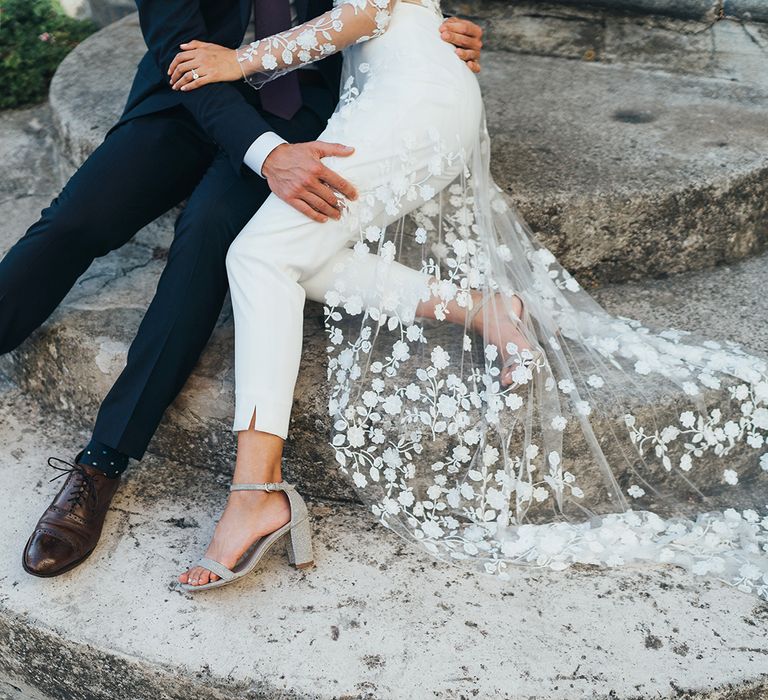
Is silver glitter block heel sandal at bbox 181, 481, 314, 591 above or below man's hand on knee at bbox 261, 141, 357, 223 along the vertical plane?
below

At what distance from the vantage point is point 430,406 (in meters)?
2.08

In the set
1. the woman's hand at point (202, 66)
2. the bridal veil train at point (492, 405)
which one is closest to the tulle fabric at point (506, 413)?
the bridal veil train at point (492, 405)

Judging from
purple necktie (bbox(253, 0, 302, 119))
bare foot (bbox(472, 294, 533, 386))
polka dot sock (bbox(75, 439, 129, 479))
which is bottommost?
polka dot sock (bbox(75, 439, 129, 479))

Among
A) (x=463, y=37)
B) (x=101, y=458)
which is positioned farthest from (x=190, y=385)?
(x=463, y=37)

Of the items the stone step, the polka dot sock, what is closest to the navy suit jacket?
the stone step

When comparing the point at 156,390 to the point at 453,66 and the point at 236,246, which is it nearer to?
the point at 236,246

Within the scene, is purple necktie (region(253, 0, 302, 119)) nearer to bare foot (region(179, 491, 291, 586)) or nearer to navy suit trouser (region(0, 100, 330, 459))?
navy suit trouser (region(0, 100, 330, 459))

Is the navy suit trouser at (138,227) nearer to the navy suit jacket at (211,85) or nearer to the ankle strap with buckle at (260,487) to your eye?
the navy suit jacket at (211,85)

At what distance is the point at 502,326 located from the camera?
7.03 feet

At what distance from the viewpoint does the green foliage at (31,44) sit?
3570 mm

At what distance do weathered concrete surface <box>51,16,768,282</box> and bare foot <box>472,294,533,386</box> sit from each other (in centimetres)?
41

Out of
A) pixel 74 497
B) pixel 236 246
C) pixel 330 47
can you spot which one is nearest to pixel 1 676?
pixel 74 497

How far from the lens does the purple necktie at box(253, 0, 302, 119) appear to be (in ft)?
7.22

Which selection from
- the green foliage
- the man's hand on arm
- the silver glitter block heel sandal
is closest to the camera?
the silver glitter block heel sandal
